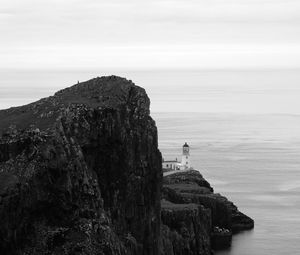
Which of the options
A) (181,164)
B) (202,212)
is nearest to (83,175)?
(202,212)

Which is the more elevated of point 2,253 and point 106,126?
point 106,126

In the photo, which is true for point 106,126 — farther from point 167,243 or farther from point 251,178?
point 251,178

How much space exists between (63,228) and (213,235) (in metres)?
41.9

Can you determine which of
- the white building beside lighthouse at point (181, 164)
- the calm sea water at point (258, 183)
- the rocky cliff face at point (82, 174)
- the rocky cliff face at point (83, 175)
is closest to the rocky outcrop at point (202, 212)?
the calm sea water at point (258, 183)

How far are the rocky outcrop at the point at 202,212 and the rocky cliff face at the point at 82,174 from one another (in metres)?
11.3

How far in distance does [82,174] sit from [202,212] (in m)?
32.5

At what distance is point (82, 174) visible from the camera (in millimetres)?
53656

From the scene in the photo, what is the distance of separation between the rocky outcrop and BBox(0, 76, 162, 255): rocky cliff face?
37.0ft

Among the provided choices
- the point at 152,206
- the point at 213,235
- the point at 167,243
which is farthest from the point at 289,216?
the point at 152,206

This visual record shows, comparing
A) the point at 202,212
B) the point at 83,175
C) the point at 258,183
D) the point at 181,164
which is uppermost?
the point at 181,164

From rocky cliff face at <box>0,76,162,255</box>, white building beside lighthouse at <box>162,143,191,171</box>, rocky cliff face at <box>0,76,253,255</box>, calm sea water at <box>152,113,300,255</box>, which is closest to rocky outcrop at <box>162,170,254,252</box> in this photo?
calm sea water at <box>152,113,300,255</box>

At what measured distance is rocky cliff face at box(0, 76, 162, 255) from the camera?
51250mm

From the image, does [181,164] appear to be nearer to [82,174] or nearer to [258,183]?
[258,183]

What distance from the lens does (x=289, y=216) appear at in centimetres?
10912
